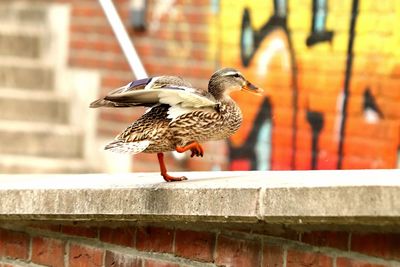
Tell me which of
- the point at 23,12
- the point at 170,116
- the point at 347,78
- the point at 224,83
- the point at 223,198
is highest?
the point at 23,12

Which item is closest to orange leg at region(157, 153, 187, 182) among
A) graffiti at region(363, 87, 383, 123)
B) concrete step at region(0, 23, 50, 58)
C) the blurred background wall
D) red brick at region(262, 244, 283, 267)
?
red brick at region(262, 244, 283, 267)

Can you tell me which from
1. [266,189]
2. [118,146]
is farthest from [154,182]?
[266,189]

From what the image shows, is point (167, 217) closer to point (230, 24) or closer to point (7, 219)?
point (7, 219)

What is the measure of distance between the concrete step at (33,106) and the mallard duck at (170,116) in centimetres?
477

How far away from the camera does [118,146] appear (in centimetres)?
407

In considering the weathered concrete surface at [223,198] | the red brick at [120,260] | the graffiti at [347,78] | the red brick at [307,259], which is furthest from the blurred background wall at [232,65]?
the red brick at [307,259]

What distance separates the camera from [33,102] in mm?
9000

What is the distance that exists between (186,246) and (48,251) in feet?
2.32

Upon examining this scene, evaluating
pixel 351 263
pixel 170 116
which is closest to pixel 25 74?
pixel 170 116

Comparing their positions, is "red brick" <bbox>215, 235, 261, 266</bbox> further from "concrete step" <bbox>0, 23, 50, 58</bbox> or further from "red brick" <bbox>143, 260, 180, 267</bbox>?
"concrete step" <bbox>0, 23, 50, 58</bbox>

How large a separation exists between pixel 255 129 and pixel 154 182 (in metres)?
3.85

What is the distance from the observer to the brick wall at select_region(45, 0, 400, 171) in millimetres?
7602

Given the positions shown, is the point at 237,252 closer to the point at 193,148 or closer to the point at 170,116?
the point at 193,148

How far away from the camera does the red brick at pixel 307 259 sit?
12.3 ft
